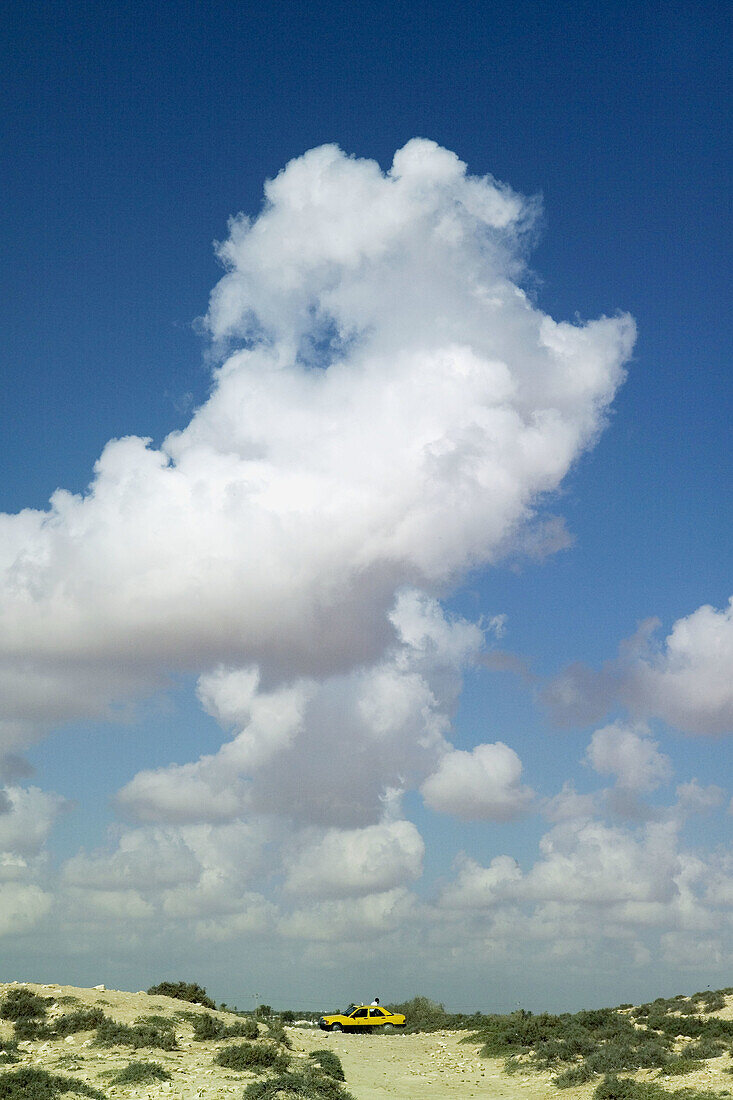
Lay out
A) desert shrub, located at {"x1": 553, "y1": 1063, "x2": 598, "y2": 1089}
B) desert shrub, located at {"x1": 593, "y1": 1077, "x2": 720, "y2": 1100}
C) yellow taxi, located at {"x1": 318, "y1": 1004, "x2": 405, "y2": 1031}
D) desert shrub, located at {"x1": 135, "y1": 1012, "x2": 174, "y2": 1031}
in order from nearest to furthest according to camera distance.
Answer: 1. desert shrub, located at {"x1": 593, "y1": 1077, "x2": 720, "y2": 1100}
2. desert shrub, located at {"x1": 553, "y1": 1063, "x2": 598, "y2": 1089}
3. desert shrub, located at {"x1": 135, "y1": 1012, "x2": 174, "y2": 1031}
4. yellow taxi, located at {"x1": 318, "y1": 1004, "x2": 405, "y2": 1031}

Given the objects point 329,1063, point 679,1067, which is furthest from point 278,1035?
point 679,1067

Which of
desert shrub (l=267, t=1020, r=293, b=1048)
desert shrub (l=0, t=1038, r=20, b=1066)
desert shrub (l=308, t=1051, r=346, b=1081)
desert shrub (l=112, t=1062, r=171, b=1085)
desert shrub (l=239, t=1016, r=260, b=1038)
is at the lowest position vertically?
desert shrub (l=308, t=1051, r=346, b=1081)

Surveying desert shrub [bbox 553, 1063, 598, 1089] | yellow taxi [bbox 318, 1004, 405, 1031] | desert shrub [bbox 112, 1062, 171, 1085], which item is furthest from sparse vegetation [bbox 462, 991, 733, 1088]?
desert shrub [bbox 112, 1062, 171, 1085]

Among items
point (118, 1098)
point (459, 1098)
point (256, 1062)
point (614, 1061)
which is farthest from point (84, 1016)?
point (614, 1061)

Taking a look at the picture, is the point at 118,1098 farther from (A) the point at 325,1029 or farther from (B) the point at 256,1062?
(A) the point at 325,1029

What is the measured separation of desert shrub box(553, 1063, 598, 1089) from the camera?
36.9 metres

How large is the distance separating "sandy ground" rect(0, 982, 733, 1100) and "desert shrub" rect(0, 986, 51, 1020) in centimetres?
66

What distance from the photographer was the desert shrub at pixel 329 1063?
38.4 meters

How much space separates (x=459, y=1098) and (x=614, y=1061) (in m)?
6.85

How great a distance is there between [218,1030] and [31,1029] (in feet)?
28.8

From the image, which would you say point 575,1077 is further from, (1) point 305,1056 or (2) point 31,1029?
(2) point 31,1029

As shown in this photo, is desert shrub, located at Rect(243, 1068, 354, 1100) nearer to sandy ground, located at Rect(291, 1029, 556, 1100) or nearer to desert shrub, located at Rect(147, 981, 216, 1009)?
sandy ground, located at Rect(291, 1029, 556, 1100)

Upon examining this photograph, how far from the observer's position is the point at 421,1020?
67.9 m

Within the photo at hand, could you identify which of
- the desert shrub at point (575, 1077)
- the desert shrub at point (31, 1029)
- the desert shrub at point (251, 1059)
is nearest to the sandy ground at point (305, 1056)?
the desert shrub at point (575, 1077)
